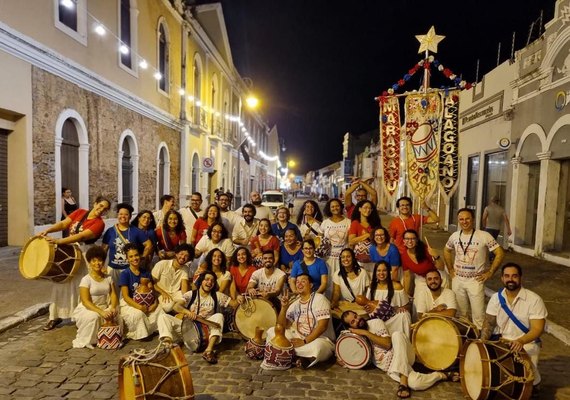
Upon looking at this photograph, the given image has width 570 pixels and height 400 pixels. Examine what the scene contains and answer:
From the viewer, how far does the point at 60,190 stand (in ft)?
34.6

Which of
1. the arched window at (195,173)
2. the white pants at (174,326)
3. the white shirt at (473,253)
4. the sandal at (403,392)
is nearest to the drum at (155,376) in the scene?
the white pants at (174,326)

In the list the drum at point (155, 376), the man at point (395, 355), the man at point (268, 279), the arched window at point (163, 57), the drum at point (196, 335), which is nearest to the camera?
the drum at point (155, 376)

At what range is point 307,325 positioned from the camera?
4855 mm

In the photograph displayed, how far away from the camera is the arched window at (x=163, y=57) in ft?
56.1

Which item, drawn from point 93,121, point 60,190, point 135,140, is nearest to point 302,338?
point 60,190

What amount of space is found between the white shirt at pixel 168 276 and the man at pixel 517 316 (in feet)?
12.4

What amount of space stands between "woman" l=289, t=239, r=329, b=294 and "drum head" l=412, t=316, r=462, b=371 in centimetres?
136

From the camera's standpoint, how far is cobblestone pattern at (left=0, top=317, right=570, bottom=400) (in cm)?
403

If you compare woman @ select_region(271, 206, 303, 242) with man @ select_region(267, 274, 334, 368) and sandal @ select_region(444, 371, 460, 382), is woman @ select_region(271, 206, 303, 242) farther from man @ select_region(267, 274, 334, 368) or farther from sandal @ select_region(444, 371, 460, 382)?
sandal @ select_region(444, 371, 460, 382)

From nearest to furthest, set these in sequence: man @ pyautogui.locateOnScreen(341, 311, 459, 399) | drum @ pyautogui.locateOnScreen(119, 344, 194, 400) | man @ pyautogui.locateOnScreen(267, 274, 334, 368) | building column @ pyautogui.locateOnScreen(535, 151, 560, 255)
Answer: drum @ pyautogui.locateOnScreen(119, 344, 194, 400), man @ pyautogui.locateOnScreen(341, 311, 459, 399), man @ pyautogui.locateOnScreen(267, 274, 334, 368), building column @ pyautogui.locateOnScreen(535, 151, 560, 255)

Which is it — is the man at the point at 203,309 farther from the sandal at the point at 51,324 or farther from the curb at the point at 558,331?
the curb at the point at 558,331

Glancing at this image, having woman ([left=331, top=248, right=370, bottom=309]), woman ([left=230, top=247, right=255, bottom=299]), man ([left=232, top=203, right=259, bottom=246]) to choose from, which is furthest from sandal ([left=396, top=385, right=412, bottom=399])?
man ([left=232, top=203, right=259, bottom=246])

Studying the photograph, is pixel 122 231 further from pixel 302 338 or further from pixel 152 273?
pixel 302 338

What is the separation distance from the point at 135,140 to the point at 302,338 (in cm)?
1188
